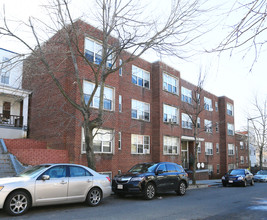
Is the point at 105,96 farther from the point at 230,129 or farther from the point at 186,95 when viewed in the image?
the point at 230,129

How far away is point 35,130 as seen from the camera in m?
18.2

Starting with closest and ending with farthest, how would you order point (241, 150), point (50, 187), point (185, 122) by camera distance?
point (50, 187) < point (185, 122) < point (241, 150)

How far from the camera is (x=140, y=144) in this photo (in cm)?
2066

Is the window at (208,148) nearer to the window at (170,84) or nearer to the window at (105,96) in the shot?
the window at (170,84)

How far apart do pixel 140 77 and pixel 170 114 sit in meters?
4.52


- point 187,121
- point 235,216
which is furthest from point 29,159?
point 187,121

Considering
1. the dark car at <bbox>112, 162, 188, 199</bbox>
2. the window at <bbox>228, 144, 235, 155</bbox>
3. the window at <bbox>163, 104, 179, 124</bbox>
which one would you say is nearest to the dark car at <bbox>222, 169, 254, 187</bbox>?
the window at <bbox>163, 104, 179, 124</bbox>

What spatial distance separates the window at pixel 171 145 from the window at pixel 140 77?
4.90 m

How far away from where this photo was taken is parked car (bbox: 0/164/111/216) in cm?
721

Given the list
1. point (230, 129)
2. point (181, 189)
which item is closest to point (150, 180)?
point (181, 189)

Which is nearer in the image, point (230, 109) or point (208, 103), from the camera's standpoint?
point (208, 103)

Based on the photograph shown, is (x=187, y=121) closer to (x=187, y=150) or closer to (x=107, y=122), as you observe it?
(x=187, y=150)

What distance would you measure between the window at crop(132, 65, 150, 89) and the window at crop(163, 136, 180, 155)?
16.1 feet

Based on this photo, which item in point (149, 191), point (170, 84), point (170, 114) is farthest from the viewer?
point (170, 84)
